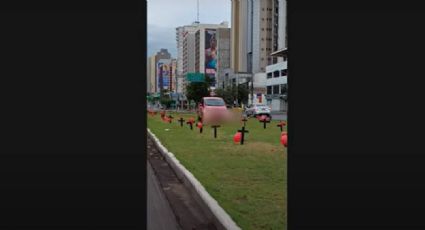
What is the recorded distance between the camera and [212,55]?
102062mm

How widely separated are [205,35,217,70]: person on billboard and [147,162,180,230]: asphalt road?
92705 millimetres

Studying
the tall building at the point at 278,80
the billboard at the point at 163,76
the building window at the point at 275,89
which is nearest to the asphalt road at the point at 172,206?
the tall building at the point at 278,80

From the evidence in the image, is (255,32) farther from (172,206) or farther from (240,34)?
(172,206)

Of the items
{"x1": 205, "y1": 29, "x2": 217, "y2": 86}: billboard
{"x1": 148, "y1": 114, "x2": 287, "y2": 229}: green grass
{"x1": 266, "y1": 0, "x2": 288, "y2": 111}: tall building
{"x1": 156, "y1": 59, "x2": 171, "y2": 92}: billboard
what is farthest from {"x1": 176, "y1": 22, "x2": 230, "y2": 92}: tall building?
{"x1": 148, "y1": 114, "x2": 287, "y2": 229}: green grass

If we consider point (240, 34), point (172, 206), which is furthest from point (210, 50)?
point (172, 206)

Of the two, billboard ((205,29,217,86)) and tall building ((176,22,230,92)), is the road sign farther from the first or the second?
billboard ((205,29,217,86))

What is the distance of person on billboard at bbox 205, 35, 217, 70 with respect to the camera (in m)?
101

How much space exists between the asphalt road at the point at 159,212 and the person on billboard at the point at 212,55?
304 ft
